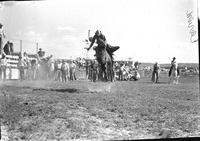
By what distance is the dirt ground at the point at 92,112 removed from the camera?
6508 millimetres

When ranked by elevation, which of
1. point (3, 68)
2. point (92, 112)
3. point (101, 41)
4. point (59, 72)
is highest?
point (101, 41)

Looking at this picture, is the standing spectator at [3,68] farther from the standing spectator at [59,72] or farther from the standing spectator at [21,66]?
the standing spectator at [59,72]

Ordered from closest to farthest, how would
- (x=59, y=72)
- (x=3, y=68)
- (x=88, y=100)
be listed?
1. (x=88, y=100)
2. (x=3, y=68)
3. (x=59, y=72)

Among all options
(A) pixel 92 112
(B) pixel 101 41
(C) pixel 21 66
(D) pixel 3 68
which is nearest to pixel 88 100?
(A) pixel 92 112

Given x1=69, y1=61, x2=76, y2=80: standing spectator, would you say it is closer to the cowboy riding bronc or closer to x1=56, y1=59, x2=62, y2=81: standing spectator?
x1=56, y1=59, x2=62, y2=81: standing spectator

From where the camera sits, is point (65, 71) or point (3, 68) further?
point (65, 71)

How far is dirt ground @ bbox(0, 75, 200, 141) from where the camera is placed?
6.51 meters

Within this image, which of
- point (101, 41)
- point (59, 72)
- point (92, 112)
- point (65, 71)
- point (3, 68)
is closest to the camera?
point (92, 112)

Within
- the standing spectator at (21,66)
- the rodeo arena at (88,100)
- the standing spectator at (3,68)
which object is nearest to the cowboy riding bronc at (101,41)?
the rodeo arena at (88,100)

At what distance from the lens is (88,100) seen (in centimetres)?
764

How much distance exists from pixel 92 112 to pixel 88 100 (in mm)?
540

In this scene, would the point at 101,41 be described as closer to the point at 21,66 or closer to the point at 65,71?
the point at 65,71

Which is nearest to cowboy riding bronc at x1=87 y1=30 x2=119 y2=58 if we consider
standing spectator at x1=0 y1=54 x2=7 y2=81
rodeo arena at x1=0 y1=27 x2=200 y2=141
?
rodeo arena at x1=0 y1=27 x2=200 y2=141

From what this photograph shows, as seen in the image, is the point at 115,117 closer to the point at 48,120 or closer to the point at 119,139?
the point at 119,139
